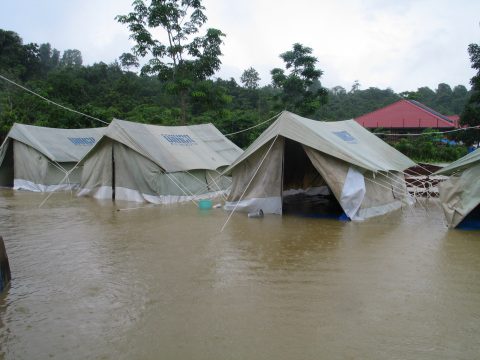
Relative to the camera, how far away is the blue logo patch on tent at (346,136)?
1260 centimetres

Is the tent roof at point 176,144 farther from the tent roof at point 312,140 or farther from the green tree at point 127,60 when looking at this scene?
the green tree at point 127,60

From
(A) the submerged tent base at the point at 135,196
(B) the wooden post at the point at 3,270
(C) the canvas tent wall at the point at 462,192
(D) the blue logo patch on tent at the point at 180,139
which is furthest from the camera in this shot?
(D) the blue logo patch on tent at the point at 180,139

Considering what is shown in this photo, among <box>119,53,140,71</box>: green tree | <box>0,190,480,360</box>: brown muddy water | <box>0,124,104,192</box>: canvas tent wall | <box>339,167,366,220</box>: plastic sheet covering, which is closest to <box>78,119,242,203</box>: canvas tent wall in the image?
<box>0,124,104,192</box>: canvas tent wall

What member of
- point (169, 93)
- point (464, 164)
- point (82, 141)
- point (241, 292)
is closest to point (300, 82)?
point (169, 93)

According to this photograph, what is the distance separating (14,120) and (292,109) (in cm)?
1475

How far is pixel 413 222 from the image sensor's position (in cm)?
967

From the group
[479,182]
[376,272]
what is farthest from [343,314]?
[479,182]

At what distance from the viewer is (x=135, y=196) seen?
42.5 feet

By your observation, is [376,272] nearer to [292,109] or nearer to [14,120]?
[292,109]

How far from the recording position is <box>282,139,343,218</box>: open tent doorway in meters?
11.7

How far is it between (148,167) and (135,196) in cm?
110

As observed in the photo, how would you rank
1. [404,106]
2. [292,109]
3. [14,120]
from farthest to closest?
[404,106]
[292,109]
[14,120]

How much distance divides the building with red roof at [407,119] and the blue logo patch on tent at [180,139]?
67.0 feet

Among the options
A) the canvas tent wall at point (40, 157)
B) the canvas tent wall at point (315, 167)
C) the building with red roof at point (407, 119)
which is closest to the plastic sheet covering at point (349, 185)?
the canvas tent wall at point (315, 167)
